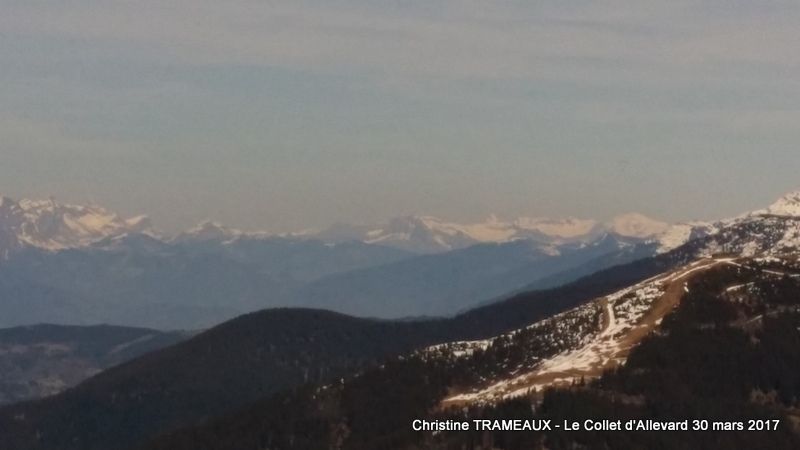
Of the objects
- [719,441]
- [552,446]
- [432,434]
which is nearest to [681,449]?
[719,441]

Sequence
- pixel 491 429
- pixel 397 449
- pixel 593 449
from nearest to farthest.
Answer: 1. pixel 593 449
2. pixel 491 429
3. pixel 397 449

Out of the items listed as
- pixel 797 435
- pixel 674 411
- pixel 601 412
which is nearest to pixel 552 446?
pixel 601 412

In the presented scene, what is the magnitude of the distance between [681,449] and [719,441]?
10.0m

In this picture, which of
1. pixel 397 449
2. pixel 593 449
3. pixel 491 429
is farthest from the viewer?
pixel 397 449

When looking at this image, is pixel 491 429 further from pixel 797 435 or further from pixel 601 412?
pixel 797 435

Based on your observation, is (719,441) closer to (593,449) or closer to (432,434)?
(593,449)

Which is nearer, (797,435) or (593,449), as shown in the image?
(593,449)

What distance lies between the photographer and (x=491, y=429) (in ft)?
615

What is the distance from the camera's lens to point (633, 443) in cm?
18050

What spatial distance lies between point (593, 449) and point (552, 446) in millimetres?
6876

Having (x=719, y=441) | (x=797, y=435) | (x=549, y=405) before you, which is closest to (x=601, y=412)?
(x=549, y=405)

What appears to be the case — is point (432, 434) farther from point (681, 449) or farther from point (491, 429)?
point (681, 449)

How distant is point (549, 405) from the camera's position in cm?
19575

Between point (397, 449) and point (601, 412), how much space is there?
3926cm
